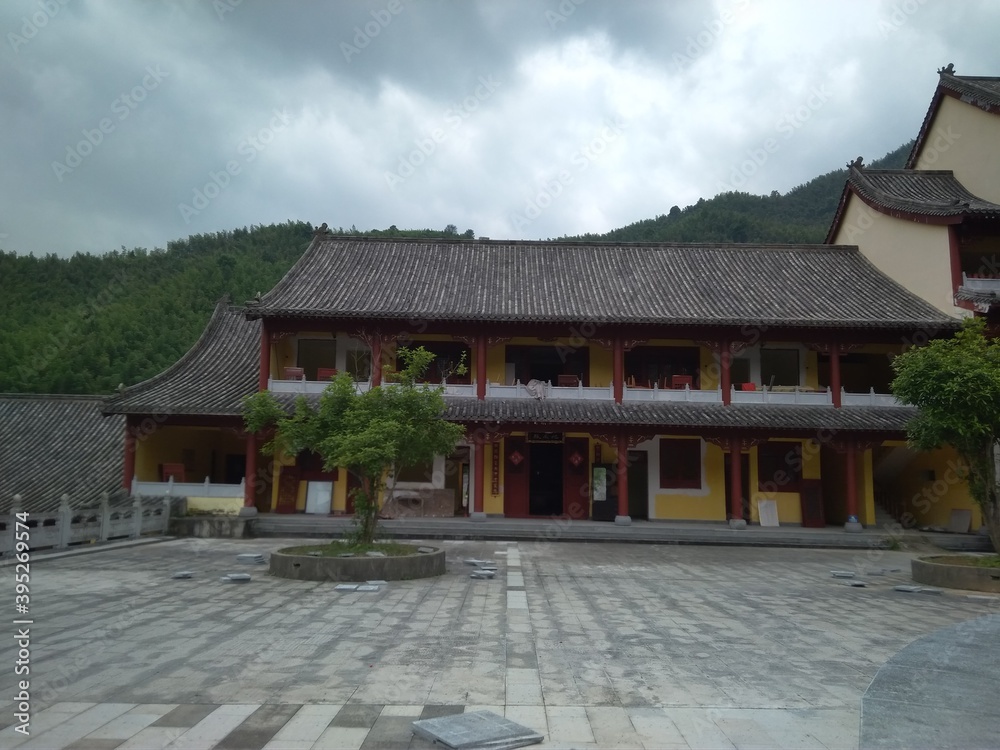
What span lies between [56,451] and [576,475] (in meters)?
14.7

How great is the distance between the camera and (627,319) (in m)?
18.7

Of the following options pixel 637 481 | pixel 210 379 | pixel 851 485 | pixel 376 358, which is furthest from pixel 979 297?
pixel 210 379

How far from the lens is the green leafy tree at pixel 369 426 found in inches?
430

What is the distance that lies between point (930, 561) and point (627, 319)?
925 cm

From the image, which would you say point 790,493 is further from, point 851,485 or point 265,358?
point 265,358

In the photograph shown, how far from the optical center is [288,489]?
1952cm

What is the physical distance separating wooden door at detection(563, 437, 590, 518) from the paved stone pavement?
8608 mm

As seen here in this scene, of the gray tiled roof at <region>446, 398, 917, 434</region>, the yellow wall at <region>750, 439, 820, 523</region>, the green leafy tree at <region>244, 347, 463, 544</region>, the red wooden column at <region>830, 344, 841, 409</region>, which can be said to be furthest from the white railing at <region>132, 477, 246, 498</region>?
the red wooden column at <region>830, 344, 841, 409</region>

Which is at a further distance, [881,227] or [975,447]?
[881,227]

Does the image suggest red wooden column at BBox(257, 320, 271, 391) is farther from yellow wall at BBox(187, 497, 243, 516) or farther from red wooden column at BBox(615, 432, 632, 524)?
red wooden column at BBox(615, 432, 632, 524)

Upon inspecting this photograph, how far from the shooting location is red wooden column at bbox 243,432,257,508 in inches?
707

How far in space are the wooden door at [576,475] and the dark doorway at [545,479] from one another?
0.63 ft

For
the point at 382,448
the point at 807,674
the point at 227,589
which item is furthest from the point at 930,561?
the point at 227,589

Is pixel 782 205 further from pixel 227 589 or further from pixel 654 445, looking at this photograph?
pixel 227 589
